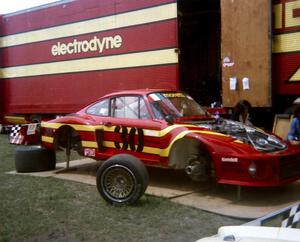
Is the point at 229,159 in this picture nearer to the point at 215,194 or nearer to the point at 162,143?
the point at 215,194

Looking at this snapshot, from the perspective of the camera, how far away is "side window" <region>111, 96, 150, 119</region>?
7.90 m

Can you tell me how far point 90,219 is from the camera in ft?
19.4

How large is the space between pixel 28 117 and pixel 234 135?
9099 millimetres

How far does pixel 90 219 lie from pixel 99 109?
2917 mm

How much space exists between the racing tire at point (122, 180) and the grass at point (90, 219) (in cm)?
13

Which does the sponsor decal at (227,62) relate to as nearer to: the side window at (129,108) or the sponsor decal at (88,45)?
the side window at (129,108)

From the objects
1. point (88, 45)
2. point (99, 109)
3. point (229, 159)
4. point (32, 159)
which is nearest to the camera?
point (229, 159)

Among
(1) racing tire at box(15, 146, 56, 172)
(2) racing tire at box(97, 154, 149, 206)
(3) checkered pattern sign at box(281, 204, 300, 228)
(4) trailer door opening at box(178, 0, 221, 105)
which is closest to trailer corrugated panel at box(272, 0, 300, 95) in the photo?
(4) trailer door opening at box(178, 0, 221, 105)

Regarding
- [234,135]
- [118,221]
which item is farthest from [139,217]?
[234,135]

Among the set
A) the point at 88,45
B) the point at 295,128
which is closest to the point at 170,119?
the point at 295,128

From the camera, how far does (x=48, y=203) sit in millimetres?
6629

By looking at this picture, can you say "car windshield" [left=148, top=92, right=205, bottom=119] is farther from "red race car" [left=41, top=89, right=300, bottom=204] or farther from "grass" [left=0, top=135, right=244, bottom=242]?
"grass" [left=0, top=135, right=244, bottom=242]

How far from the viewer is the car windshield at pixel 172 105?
25.5 ft

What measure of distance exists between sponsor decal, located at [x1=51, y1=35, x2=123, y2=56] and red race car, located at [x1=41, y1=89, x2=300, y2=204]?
11.4 ft
